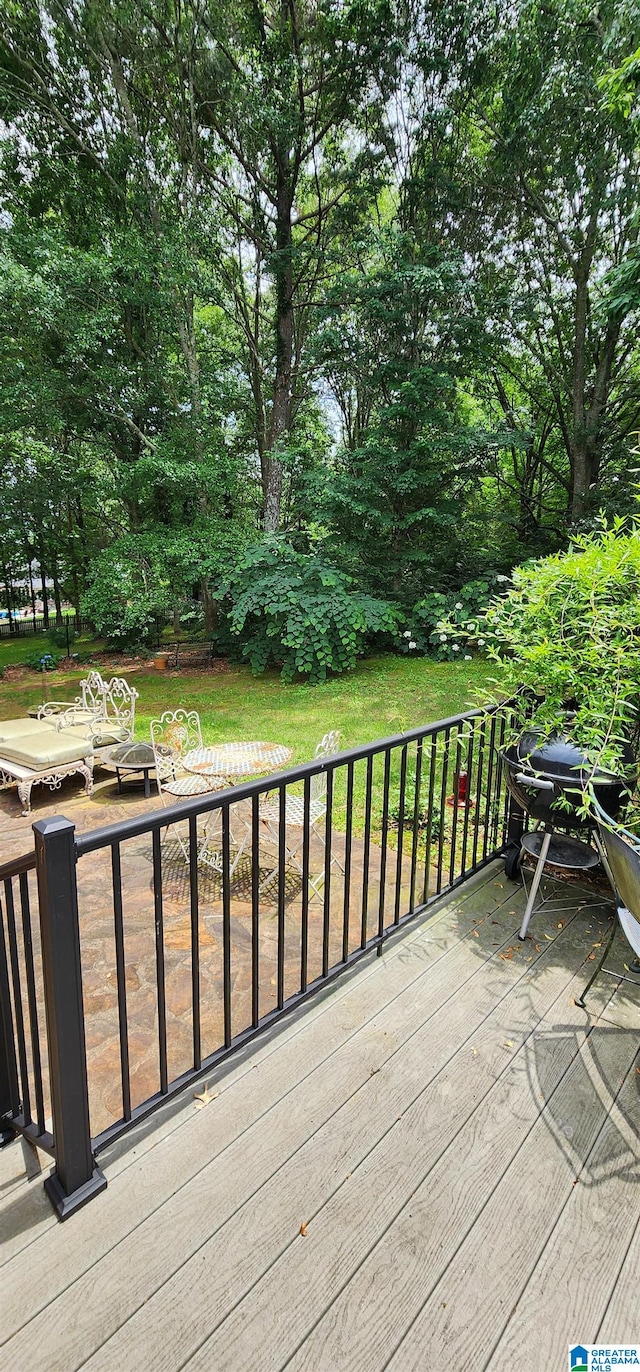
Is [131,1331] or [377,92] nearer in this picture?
[131,1331]

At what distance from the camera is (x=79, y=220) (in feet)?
31.6

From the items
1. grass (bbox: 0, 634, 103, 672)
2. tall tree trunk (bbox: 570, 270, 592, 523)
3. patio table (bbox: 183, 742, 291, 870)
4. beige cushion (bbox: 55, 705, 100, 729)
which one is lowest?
grass (bbox: 0, 634, 103, 672)

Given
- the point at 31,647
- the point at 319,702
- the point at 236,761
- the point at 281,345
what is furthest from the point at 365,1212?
the point at 31,647

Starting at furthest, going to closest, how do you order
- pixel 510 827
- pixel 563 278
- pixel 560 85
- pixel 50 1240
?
pixel 563 278, pixel 560 85, pixel 510 827, pixel 50 1240

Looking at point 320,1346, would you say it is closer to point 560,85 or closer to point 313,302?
point 560,85

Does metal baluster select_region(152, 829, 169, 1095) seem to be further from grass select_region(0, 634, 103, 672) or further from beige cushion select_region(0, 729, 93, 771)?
grass select_region(0, 634, 103, 672)

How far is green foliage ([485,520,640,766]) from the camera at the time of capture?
215cm

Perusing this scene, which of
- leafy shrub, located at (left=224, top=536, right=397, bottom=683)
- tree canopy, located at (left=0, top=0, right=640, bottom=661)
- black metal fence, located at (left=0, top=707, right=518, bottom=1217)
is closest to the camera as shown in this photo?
black metal fence, located at (left=0, top=707, right=518, bottom=1217)

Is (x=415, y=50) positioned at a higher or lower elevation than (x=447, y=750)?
higher

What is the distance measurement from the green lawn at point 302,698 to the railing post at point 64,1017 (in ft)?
13.4

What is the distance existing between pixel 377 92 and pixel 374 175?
3.44 ft

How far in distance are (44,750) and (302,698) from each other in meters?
3.78

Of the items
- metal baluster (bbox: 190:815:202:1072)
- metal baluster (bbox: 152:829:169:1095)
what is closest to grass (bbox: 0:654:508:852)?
metal baluster (bbox: 190:815:202:1072)

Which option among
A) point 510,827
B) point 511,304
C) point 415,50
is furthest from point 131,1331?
point 415,50
